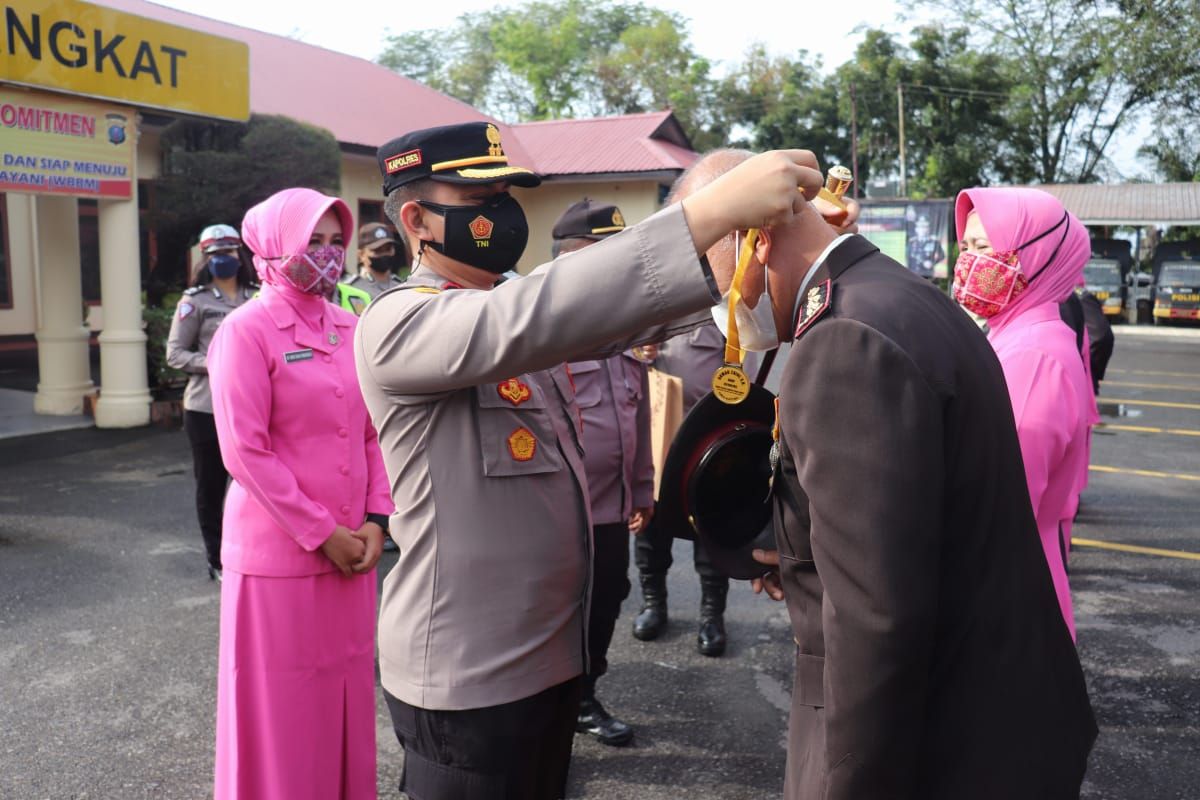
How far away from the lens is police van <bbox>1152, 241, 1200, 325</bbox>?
Answer: 2578 cm

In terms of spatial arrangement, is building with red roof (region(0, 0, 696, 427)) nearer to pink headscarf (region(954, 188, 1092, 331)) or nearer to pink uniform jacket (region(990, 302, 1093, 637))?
pink headscarf (region(954, 188, 1092, 331))

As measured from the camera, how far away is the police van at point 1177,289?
84.6 feet

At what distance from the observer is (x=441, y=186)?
2.10 m

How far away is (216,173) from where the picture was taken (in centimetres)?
1339

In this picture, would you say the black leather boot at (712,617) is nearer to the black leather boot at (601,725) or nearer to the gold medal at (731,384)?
the black leather boot at (601,725)

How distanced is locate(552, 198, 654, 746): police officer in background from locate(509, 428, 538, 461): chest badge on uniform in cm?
171

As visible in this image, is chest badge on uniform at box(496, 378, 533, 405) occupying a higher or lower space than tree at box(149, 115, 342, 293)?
lower

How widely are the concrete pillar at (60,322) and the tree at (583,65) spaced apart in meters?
34.3

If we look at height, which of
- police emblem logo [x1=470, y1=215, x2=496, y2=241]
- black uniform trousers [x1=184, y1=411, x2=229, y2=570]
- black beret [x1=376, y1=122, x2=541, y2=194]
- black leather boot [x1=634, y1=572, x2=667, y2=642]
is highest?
black beret [x1=376, y1=122, x2=541, y2=194]

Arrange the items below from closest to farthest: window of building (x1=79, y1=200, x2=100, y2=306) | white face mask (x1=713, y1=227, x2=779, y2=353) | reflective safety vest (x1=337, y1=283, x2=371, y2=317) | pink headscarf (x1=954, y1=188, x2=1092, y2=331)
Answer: white face mask (x1=713, y1=227, x2=779, y2=353)
pink headscarf (x1=954, y1=188, x2=1092, y2=331)
reflective safety vest (x1=337, y1=283, x2=371, y2=317)
window of building (x1=79, y1=200, x2=100, y2=306)

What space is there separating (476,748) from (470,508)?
478 millimetres

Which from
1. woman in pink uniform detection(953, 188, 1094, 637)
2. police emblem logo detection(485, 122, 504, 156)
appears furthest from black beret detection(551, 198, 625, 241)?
police emblem logo detection(485, 122, 504, 156)

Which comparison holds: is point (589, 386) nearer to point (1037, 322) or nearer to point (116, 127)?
point (1037, 322)

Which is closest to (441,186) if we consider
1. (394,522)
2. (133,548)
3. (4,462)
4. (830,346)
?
(394,522)
